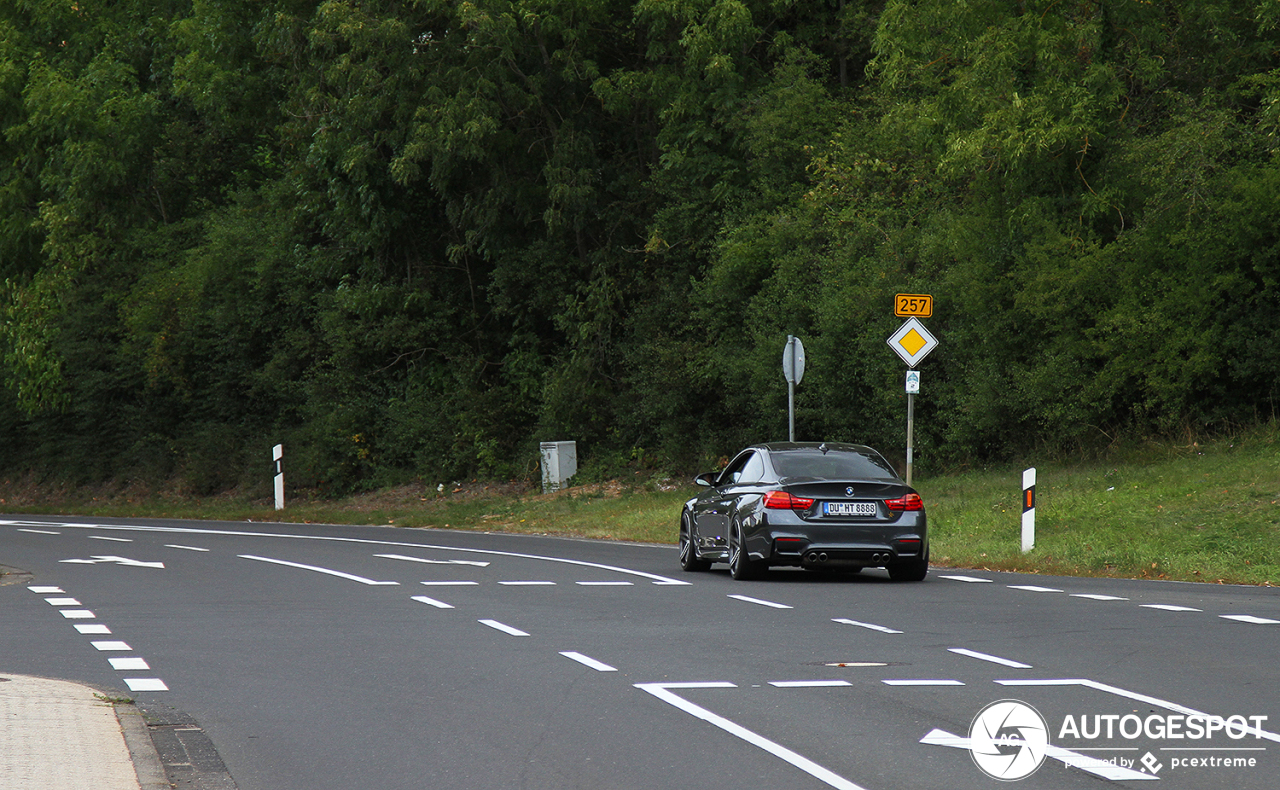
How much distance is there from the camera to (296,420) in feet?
153

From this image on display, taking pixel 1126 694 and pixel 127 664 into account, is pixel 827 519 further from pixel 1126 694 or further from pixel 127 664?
pixel 127 664

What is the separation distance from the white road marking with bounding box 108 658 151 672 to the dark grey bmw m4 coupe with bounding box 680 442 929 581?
285 inches

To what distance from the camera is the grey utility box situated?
120 feet

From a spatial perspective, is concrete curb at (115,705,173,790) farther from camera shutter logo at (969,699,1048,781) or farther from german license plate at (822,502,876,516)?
german license plate at (822,502,876,516)

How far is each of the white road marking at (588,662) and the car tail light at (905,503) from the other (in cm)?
594

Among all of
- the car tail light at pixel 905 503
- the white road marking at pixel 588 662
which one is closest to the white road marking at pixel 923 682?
the white road marking at pixel 588 662

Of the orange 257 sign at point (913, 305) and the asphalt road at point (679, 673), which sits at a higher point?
the orange 257 sign at point (913, 305)

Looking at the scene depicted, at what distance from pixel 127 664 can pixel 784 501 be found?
24.5 ft

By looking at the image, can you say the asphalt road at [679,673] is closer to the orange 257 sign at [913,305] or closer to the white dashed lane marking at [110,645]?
the white dashed lane marking at [110,645]

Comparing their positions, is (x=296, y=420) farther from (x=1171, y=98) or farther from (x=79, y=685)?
(x=79, y=685)

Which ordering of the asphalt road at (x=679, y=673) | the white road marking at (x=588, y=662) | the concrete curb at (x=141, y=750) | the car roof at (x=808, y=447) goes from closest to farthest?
the concrete curb at (x=141, y=750)
the asphalt road at (x=679, y=673)
the white road marking at (x=588, y=662)
the car roof at (x=808, y=447)

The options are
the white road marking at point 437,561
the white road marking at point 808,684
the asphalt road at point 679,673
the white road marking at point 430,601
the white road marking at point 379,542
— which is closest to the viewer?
the asphalt road at point 679,673

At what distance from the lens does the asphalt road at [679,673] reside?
22.3 feet

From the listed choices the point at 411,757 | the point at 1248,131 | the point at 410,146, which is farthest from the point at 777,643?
the point at 410,146
